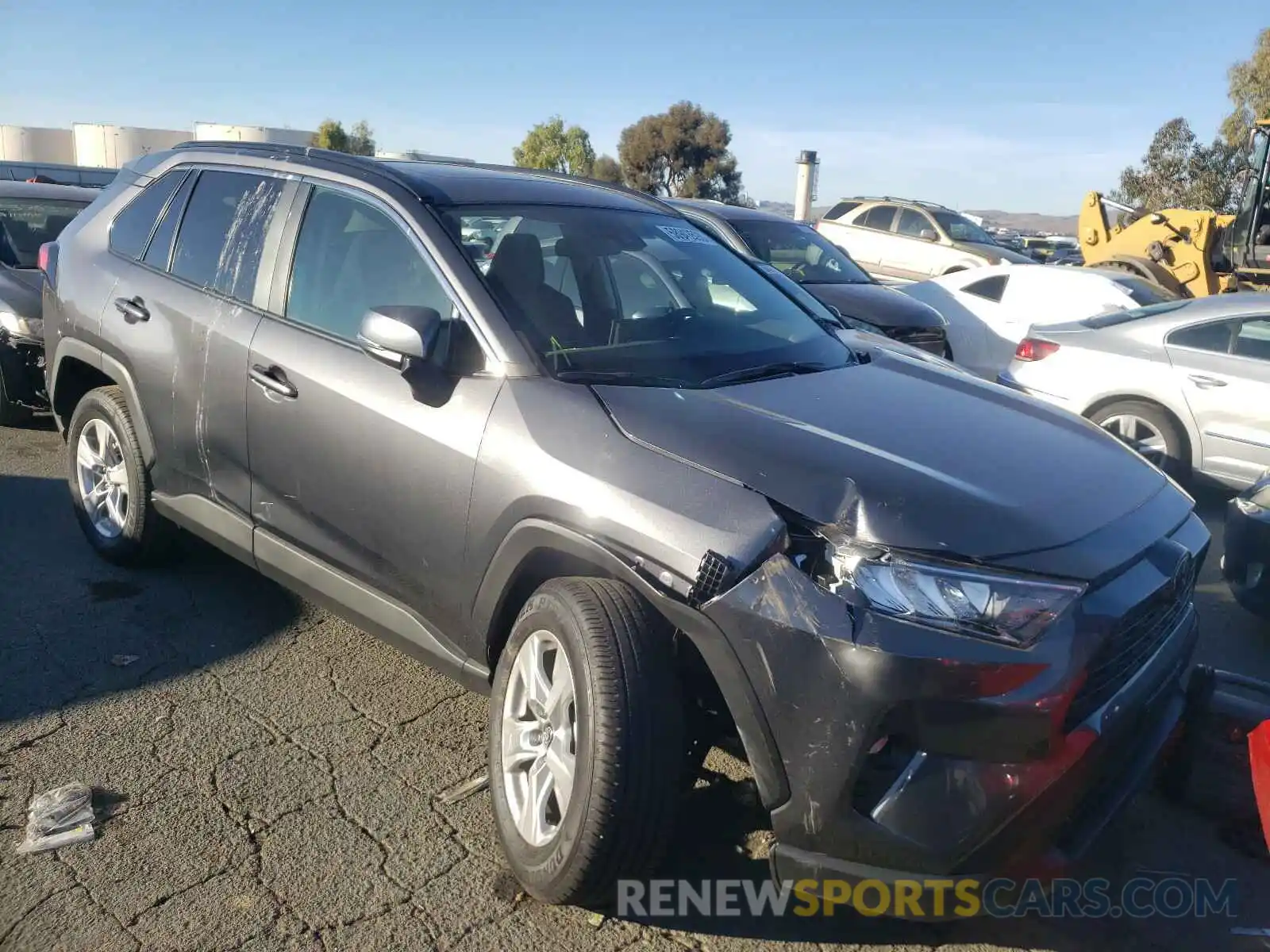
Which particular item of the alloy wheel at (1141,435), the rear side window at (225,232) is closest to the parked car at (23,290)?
the rear side window at (225,232)

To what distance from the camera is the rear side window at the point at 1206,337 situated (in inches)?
271

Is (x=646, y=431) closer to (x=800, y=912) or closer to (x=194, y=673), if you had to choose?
(x=800, y=912)

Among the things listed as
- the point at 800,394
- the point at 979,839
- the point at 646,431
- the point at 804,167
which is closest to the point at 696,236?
the point at 800,394

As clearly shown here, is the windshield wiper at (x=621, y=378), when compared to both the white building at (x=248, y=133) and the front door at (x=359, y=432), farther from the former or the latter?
the white building at (x=248, y=133)

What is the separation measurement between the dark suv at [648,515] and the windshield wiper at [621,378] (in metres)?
0.02

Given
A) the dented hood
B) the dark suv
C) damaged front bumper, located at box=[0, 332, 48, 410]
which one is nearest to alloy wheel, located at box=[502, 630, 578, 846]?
the dark suv

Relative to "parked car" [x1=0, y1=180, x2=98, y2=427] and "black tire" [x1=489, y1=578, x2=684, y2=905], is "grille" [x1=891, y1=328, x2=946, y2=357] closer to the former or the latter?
"parked car" [x1=0, y1=180, x2=98, y2=427]

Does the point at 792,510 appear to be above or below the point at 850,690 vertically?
above

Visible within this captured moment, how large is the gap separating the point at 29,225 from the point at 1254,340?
859 cm

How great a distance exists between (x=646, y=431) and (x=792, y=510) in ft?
1.58

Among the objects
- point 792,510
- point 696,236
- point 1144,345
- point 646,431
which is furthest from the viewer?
point 1144,345

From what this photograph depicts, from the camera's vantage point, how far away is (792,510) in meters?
2.43

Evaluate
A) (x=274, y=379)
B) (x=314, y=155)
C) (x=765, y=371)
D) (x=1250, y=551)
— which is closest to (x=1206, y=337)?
(x=1250, y=551)

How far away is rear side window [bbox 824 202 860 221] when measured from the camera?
19000 mm
